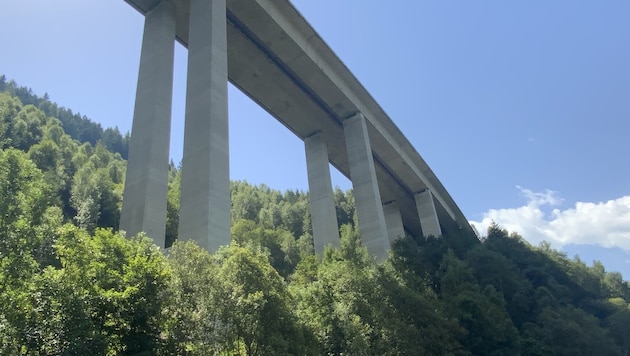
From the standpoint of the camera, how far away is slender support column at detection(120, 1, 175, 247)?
2003 cm

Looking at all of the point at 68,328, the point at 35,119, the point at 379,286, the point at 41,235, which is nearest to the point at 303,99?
the point at 379,286

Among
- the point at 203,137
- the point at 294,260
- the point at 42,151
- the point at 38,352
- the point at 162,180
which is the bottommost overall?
the point at 38,352

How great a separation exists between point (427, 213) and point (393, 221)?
4.48 metres

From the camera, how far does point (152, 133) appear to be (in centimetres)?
2142

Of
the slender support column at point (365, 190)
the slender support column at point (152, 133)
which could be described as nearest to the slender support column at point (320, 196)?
the slender support column at point (365, 190)

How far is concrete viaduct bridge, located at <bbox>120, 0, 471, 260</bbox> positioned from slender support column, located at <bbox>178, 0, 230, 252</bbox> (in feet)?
0.18

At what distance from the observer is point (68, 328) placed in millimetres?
9328

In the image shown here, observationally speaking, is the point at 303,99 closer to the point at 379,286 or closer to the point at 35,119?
the point at 379,286

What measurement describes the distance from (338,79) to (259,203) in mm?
59880

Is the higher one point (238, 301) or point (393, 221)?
point (393, 221)

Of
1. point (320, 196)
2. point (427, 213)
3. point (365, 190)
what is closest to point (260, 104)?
point (320, 196)

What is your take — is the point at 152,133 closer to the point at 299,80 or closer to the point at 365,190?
the point at 299,80

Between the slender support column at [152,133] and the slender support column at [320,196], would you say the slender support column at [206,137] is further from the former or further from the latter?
the slender support column at [320,196]

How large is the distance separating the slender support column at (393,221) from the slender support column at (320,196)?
17364 mm
